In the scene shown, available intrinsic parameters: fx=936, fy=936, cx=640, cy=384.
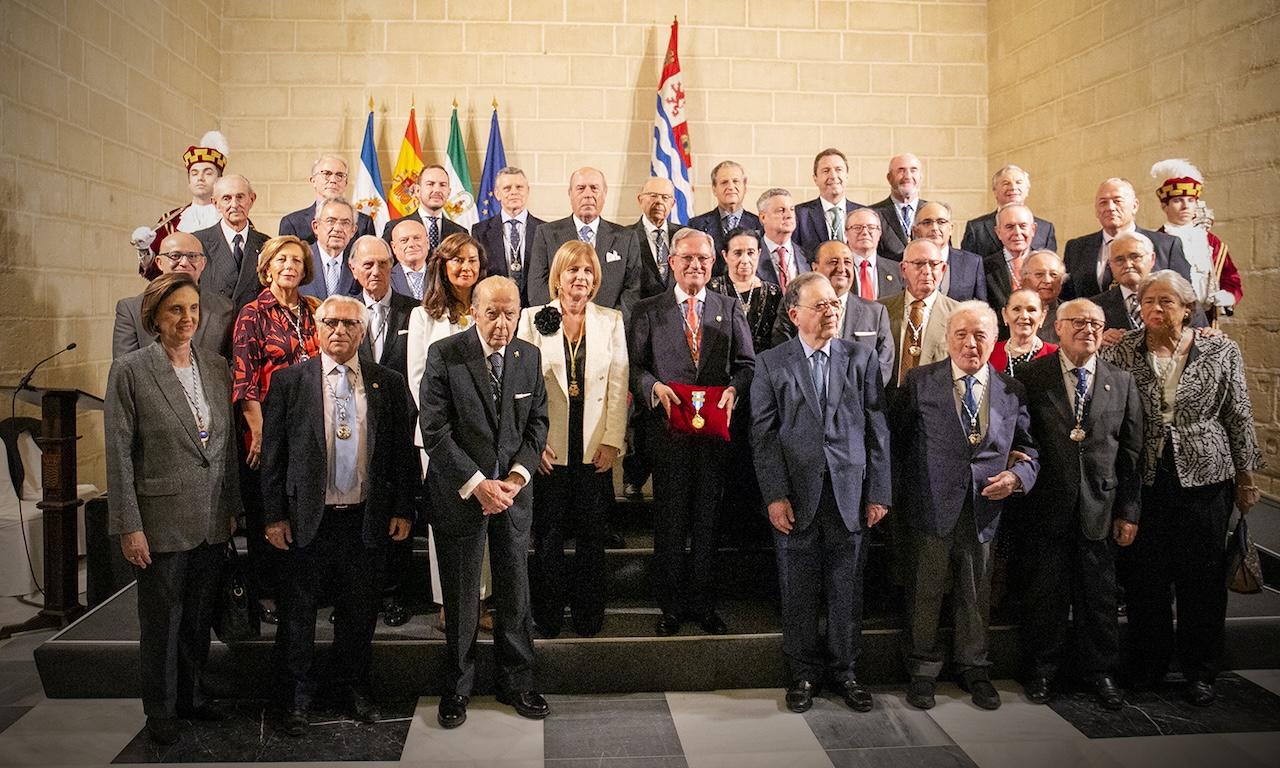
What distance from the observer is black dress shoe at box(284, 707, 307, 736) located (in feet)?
10.5

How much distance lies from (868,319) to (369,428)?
204 cm

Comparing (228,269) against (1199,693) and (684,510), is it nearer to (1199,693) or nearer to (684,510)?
(684,510)

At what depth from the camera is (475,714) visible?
337 cm

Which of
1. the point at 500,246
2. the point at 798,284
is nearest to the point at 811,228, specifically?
the point at 798,284

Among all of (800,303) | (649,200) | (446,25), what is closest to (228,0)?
(446,25)

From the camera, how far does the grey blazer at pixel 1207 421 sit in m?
3.48

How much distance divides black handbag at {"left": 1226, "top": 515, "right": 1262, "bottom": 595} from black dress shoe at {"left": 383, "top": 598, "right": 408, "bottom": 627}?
3169 mm

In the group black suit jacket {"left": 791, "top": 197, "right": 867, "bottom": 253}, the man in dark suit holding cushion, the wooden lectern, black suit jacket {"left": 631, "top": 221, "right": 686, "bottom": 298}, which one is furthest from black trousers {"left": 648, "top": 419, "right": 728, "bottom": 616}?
the wooden lectern

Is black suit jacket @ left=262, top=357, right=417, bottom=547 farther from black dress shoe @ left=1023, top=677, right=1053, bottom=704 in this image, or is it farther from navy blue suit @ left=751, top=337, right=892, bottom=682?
black dress shoe @ left=1023, top=677, right=1053, bottom=704

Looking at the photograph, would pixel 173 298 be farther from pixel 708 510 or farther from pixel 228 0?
pixel 228 0

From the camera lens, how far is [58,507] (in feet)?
13.4

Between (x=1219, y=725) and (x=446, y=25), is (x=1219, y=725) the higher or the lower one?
the lower one

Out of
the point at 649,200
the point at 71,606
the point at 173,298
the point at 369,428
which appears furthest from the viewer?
the point at 649,200

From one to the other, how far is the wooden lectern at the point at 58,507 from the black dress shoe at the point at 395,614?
1.55 m
